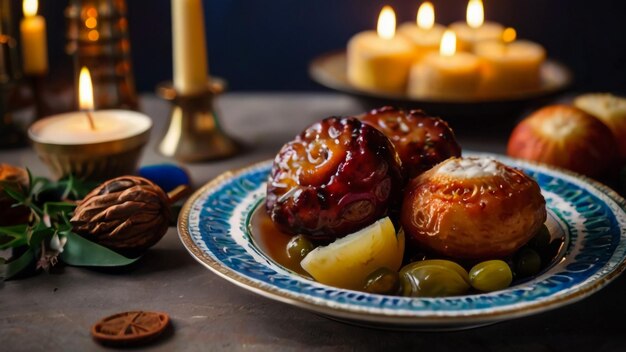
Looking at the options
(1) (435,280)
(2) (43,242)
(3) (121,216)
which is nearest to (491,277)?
(1) (435,280)

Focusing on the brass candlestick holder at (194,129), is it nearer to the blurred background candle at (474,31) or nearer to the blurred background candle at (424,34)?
the blurred background candle at (424,34)

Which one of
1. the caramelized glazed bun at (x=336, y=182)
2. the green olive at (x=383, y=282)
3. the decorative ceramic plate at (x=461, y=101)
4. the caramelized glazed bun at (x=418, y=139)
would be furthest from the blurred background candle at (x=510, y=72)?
the green olive at (x=383, y=282)

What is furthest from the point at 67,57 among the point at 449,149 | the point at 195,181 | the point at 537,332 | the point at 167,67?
the point at 537,332

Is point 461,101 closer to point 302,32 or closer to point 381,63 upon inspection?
point 381,63

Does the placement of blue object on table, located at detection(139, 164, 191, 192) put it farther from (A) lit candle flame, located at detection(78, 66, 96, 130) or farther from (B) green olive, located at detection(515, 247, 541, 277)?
(B) green olive, located at detection(515, 247, 541, 277)

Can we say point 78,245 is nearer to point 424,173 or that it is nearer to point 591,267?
point 424,173

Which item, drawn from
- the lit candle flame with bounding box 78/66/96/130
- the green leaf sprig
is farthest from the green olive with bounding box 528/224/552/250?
the lit candle flame with bounding box 78/66/96/130
